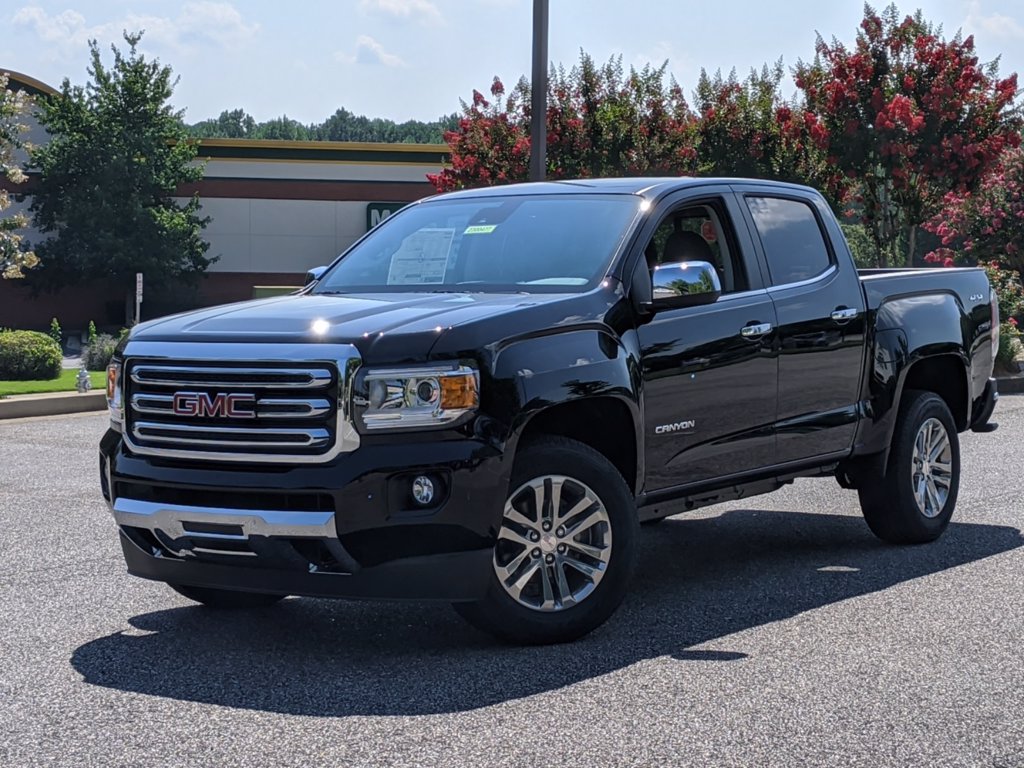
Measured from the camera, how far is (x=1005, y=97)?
25.7 meters

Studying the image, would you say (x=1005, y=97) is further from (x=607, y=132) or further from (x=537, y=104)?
(x=537, y=104)

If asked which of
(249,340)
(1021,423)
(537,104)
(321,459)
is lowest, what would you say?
(1021,423)

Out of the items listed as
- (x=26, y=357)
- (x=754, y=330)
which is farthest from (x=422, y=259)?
(x=26, y=357)

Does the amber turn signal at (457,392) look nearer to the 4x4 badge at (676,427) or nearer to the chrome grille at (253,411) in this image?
the chrome grille at (253,411)

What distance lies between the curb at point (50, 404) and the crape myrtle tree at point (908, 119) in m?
13.1

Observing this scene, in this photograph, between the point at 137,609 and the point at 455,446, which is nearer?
the point at 455,446

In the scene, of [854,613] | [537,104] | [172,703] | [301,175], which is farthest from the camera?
[301,175]

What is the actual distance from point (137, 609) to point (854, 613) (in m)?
3.28

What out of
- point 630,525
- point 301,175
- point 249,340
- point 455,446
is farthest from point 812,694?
point 301,175

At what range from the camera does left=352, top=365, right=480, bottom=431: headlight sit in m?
5.72

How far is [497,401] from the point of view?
5891 millimetres

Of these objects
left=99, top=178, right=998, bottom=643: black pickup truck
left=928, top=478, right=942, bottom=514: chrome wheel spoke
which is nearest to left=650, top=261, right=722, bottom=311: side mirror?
left=99, top=178, right=998, bottom=643: black pickup truck

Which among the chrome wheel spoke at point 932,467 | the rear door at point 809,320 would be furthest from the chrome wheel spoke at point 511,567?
the chrome wheel spoke at point 932,467

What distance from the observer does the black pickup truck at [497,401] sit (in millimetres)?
5715
